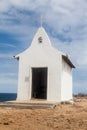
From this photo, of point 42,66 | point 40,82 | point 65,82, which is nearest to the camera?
point 42,66

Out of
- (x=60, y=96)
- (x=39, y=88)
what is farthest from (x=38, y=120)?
(x=39, y=88)

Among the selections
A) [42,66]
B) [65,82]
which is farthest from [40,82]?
[42,66]

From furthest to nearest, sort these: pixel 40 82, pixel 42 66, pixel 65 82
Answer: pixel 40 82
pixel 65 82
pixel 42 66

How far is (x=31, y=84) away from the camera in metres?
24.6

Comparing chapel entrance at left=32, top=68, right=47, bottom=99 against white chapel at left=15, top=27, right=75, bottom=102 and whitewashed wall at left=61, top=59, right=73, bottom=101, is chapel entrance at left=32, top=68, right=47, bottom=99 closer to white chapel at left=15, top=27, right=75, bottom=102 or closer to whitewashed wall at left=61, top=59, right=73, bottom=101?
whitewashed wall at left=61, top=59, right=73, bottom=101

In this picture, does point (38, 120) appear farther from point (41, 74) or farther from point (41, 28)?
point (41, 74)

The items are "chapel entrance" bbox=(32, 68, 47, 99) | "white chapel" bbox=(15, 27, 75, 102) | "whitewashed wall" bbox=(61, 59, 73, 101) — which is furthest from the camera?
"chapel entrance" bbox=(32, 68, 47, 99)

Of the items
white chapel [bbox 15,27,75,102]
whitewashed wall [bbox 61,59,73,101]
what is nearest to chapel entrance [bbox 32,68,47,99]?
whitewashed wall [bbox 61,59,73,101]

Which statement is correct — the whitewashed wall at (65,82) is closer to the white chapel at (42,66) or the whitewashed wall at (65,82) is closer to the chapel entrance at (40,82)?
the white chapel at (42,66)

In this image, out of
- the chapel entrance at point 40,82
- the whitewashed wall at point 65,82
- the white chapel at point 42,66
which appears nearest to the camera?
the white chapel at point 42,66

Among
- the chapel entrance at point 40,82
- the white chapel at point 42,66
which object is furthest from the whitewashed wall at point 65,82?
the chapel entrance at point 40,82

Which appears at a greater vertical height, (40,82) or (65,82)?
(40,82)

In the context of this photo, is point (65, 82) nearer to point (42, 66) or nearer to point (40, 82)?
point (40, 82)

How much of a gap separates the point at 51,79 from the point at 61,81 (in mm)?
769
